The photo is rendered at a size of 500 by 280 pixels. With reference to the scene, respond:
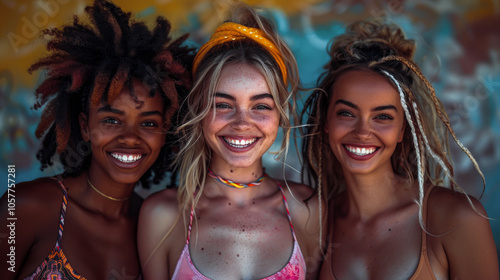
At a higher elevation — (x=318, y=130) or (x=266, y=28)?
(x=266, y=28)

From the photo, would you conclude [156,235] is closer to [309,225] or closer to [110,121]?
[110,121]

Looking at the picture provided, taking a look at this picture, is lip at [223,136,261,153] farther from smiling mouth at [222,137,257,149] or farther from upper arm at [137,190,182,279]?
upper arm at [137,190,182,279]

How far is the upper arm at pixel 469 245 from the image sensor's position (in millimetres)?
2227

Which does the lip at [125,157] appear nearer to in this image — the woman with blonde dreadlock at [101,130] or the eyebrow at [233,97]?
the woman with blonde dreadlock at [101,130]

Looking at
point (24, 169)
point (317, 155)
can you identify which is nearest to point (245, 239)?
point (317, 155)

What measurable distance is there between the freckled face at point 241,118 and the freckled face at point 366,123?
0.39 metres

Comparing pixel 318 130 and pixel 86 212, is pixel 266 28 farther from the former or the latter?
pixel 86 212

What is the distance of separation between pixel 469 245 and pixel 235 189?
1.18 m

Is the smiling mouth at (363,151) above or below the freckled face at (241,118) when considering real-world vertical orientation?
below

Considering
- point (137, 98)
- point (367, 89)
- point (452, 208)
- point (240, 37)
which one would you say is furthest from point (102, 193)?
point (452, 208)

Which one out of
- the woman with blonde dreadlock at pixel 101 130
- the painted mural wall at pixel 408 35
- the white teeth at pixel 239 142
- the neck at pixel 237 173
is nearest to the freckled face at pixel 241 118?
the white teeth at pixel 239 142

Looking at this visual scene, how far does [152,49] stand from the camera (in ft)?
8.86

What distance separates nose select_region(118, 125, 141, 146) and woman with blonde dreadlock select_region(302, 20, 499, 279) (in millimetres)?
1003

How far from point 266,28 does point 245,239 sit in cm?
116
